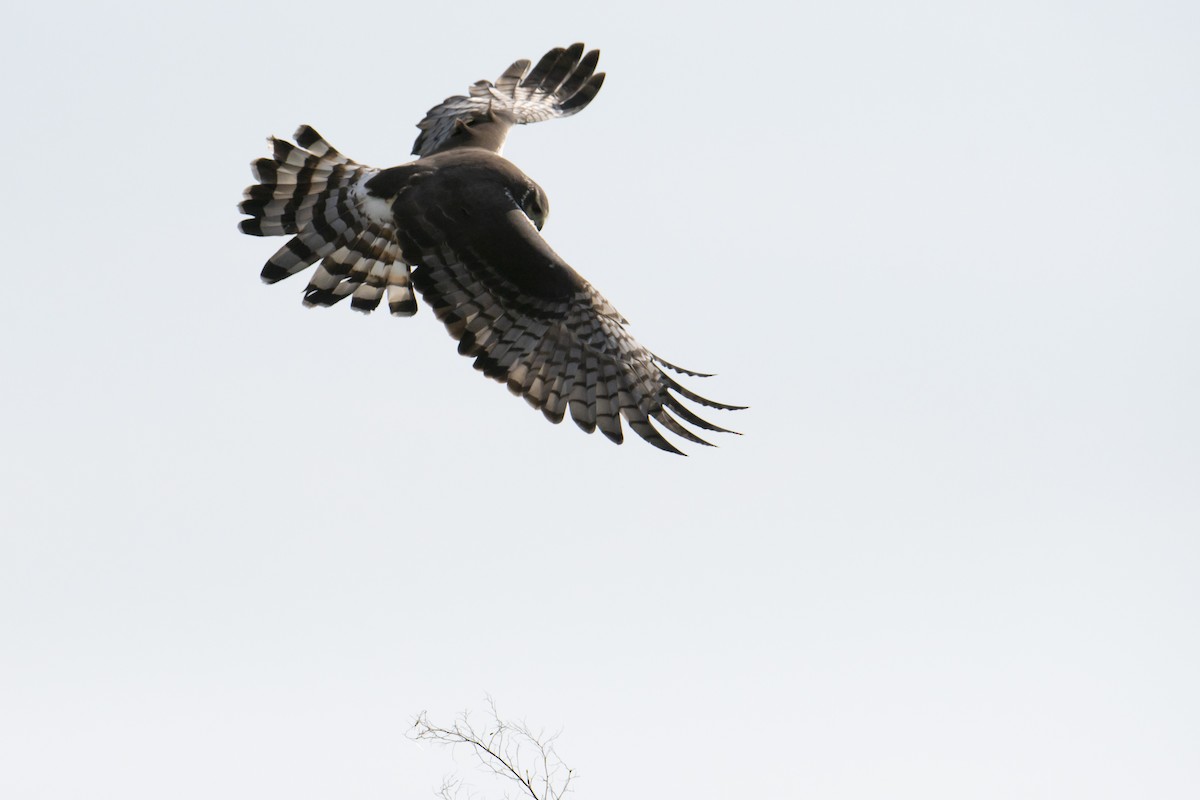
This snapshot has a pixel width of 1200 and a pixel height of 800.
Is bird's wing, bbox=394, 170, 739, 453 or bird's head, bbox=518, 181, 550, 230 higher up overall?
bird's head, bbox=518, 181, 550, 230

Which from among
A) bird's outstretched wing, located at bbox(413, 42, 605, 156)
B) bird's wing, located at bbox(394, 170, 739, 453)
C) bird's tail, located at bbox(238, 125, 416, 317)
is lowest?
bird's wing, located at bbox(394, 170, 739, 453)

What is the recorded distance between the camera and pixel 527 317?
43.1ft

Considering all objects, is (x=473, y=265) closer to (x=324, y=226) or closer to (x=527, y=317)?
(x=527, y=317)

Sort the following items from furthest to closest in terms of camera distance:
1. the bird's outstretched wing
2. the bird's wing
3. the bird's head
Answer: the bird's outstretched wing
the bird's head
the bird's wing

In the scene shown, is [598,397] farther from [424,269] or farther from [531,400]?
[424,269]

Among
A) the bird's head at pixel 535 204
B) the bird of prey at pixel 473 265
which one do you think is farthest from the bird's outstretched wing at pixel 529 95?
the bird's head at pixel 535 204

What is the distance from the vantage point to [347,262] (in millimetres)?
14281

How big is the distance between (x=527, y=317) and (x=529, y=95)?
4.08 metres

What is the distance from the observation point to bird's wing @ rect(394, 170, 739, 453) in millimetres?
12664

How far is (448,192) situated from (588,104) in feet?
12.0

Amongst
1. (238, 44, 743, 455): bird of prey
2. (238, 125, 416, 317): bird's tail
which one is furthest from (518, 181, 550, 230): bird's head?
(238, 125, 416, 317): bird's tail

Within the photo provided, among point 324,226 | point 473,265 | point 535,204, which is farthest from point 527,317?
point 324,226

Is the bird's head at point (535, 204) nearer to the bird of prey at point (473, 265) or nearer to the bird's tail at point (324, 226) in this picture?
the bird of prey at point (473, 265)

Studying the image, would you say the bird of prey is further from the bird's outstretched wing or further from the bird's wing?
the bird's outstretched wing
